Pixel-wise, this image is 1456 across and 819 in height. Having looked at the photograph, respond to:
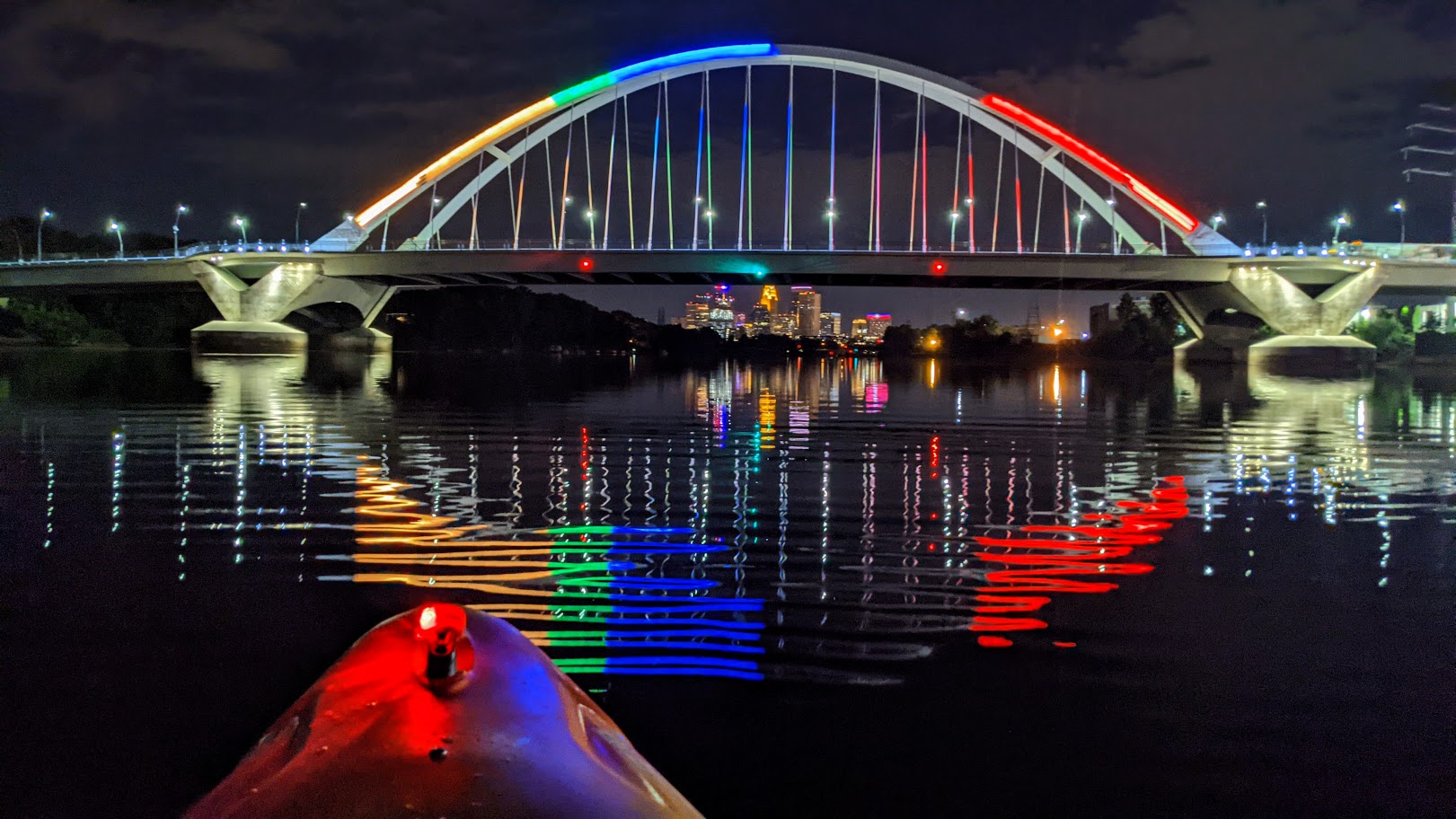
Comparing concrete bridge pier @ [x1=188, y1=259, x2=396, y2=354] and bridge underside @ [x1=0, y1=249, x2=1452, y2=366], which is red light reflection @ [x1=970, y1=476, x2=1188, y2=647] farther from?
concrete bridge pier @ [x1=188, y1=259, x2=396, y2=354]

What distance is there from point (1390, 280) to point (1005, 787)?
8038 centimetres

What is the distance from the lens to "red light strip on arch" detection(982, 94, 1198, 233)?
218 ft

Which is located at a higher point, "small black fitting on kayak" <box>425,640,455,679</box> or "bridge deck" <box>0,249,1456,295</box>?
"bridge deck" <box>0,249,1456,295</box>

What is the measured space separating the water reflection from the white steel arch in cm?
4969

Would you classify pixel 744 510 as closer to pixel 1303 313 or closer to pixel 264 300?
pixel 1303 313

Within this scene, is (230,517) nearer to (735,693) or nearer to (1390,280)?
(735,693)

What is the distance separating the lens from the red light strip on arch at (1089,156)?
66.4 meters

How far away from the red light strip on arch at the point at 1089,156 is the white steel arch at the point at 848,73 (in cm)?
6

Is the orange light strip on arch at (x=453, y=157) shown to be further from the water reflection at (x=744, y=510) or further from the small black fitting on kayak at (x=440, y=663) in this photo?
the small black fitting on kayak at (x=440, y=663)

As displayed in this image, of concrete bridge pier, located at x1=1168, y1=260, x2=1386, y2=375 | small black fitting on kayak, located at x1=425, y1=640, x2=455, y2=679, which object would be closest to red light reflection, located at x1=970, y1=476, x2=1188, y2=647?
small black fitting on kayak, located at x1=425, y1=640, x2=455, y2=679

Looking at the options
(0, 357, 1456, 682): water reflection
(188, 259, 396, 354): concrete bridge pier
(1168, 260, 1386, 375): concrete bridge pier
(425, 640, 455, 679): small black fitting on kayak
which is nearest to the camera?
(425, 640, 455, 679): small black fitting on kayak

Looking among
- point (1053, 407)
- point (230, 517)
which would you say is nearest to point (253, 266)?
point (1053, 407)

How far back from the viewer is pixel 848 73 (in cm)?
7175

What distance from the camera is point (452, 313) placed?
147 metres
